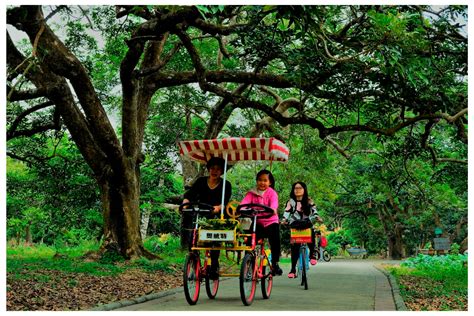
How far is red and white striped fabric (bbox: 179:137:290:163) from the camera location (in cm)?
951

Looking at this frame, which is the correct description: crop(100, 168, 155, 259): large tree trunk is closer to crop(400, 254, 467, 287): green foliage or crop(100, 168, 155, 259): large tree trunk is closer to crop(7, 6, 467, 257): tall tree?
crop(7, 6, 467, 257): tall tree

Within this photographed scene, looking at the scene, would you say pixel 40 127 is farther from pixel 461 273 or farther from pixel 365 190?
pixel 365 190

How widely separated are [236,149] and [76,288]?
3284 millimetres

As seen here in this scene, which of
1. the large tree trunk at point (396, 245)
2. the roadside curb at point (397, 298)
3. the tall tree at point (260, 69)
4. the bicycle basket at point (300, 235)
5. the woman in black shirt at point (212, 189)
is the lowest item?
the large tree trunk at point (396, 245)

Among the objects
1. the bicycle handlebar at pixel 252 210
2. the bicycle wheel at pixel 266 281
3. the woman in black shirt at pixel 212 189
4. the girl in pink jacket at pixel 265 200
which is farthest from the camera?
the girl in pink jacket at pixel 265 200

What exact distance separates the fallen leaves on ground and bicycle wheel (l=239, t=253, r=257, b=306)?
5.85ft

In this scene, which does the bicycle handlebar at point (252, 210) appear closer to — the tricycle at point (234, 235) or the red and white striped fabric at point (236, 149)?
the tricycle at point (234, 235)

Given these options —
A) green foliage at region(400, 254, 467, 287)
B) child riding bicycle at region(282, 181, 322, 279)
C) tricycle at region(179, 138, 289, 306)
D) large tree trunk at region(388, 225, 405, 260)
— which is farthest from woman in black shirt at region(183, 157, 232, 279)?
large tree trunk at region(388, 225, 405, 260)

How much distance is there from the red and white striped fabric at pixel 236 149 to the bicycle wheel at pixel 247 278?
5.32 feet

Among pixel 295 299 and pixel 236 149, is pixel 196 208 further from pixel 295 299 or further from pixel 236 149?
pixel 295 299

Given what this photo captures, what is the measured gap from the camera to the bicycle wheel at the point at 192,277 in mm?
8258

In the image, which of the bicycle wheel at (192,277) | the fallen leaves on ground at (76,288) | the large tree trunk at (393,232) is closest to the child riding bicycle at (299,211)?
the fallen leaves on ground at (76,288)
